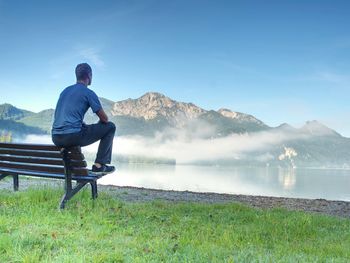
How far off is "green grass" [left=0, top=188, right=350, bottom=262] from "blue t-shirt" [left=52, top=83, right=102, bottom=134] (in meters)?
1.58

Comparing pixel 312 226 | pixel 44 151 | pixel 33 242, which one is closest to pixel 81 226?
pixel 33 242

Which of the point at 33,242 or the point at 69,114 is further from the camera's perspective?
the point at 69,114

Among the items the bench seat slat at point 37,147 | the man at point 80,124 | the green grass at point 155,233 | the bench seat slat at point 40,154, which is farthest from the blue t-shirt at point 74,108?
the green grass at point 155,233

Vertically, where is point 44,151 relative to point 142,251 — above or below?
above

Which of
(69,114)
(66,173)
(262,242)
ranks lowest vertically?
(262,242)

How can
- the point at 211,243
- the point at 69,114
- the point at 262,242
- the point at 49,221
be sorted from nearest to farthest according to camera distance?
the point at 211,243 < the point at 262,242 < the point at 49,221 < the point at 69,114

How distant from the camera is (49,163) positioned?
31.3ft

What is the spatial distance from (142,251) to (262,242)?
2054 mm

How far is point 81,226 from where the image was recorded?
7023 mm

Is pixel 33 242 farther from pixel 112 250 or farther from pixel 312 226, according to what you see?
pixel 312 226

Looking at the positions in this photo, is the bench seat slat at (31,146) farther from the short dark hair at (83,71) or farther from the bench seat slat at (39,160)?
the short dark hair at (83,71)

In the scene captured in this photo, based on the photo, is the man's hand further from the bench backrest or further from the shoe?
the shoe

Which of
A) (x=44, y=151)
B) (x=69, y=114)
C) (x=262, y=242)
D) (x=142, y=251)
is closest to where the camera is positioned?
(x=142, y=251)

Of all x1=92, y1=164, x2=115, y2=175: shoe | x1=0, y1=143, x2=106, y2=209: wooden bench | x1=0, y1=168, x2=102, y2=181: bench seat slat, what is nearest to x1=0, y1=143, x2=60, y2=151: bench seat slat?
x1=0, y1=143, x2=106, y2=209: wooden bench
